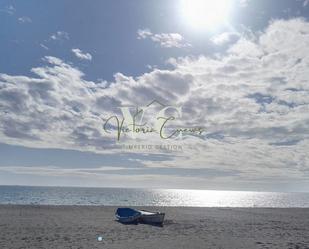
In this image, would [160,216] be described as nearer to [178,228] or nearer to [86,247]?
[178,228]

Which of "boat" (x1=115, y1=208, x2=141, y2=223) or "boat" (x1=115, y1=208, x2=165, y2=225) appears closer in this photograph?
"boat" (x1=115, y1=208, x2=165, y2=225)

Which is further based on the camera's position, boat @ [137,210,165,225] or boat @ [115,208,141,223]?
boat @ [115,208,141,223]

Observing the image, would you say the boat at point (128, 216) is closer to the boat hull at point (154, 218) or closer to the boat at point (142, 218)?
the boat at point (142, 218)

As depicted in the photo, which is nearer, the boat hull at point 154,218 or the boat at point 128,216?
the boat hull at point 154,218

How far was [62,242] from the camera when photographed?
20.8 m

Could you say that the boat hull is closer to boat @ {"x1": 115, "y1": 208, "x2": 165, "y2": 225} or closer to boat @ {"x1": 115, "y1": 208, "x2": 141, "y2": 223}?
boat @ {"x1": 115, "y1": 208, "x2": 165, "y2": 225}

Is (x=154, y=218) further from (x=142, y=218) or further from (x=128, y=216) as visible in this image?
(x=128, y=216)

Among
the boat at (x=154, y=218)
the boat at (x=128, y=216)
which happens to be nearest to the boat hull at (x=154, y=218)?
the boat at (x=154, y=218)

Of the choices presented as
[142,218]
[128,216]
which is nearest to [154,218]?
[142,218]

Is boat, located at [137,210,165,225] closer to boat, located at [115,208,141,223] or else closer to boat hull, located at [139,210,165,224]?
boat hull, located at [139,210,165,224]

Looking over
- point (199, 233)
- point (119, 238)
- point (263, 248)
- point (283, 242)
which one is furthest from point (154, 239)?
point (283, 242)

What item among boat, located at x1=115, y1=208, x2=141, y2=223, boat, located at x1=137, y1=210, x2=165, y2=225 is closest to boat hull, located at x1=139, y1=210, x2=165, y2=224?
boat, located at x1=137, y1=210, x2=165, y2=225

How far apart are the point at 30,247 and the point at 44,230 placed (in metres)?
7.15

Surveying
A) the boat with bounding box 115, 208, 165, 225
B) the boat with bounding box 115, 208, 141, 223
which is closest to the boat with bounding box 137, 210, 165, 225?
the boat with bounding box 115, 208, 165, 225
